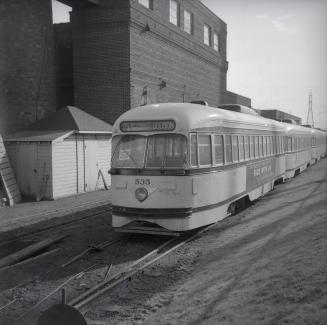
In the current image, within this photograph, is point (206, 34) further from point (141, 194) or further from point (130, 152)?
point (141, 194)

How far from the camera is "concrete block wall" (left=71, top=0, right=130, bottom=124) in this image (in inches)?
885

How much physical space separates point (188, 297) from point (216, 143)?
15.2ft

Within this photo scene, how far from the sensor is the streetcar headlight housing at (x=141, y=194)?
29.9 ft

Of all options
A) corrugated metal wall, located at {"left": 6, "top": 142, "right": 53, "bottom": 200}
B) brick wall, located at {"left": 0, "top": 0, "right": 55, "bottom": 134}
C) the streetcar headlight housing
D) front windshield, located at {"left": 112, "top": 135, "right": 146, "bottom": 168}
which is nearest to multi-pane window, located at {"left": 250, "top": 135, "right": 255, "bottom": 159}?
front windshield, located at {"left": 112, "top": 135, "right": 146, "bottom": 168}

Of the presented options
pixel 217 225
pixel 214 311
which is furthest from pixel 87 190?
pixel 214 311

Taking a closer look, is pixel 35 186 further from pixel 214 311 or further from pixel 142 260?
pixel 214 311

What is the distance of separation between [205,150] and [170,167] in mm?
1032

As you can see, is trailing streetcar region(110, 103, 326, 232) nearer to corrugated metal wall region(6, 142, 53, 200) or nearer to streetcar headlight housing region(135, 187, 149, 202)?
streetcar headlight housing region(135, 187, 149, 202)

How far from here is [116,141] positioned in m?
9.70

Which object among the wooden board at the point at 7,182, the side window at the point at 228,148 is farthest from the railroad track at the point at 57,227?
the side window at the point at 228,148

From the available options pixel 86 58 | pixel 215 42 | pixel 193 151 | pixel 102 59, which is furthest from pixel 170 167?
pixel 215 42

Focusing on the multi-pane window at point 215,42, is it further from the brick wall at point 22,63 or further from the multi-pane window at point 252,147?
the multi-pane window at point 252,147

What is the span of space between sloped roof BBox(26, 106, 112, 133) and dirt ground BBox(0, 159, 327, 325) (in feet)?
26.6

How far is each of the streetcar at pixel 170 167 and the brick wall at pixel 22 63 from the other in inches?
504
